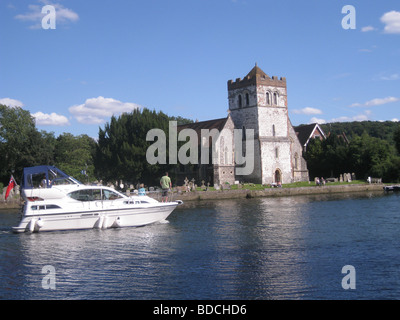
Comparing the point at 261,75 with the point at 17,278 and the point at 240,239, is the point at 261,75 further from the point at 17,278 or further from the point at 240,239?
the point at 17,278

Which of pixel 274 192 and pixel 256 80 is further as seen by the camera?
pixel 256 80

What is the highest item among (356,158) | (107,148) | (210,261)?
(107,148)

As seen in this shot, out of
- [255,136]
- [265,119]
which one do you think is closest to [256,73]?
[265,119]

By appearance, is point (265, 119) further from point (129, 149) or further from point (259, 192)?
point (129, 149)

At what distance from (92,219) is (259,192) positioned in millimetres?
31570

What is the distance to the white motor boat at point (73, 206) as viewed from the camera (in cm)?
2547

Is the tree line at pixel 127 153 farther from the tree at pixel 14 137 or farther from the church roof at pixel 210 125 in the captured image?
the church roof at pixel 210 125

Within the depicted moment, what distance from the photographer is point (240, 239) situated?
2172cm

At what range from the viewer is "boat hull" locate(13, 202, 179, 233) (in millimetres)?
25328

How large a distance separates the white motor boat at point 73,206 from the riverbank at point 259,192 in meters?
17.3

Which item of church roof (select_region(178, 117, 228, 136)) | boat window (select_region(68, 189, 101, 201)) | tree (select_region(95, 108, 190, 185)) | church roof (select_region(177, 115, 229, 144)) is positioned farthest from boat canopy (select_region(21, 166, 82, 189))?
church roof (select_region(178, 117, 228, 136))

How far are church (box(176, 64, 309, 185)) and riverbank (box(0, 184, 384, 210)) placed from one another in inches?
323

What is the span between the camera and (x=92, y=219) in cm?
2606

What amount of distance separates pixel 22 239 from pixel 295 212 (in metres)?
18.8
